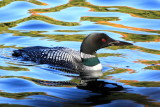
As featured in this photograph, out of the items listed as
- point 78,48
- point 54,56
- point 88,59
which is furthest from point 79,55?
point 78,48

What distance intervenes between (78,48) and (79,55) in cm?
111

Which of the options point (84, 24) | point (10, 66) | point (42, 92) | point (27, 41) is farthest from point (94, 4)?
point (42, 92)

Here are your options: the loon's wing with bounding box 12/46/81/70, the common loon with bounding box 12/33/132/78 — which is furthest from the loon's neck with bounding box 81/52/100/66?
the loon's wing with bounding box 12/46/81/70

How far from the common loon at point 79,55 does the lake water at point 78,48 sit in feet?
0.74

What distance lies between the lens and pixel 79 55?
8.30 m

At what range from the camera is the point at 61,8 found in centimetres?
1273

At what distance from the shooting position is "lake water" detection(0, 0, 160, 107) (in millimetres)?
6176

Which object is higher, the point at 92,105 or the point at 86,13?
the point at 86,13

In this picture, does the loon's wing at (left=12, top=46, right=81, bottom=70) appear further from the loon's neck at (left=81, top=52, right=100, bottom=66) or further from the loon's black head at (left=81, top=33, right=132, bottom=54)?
the loon's black head at (left=81, top=33, right=132, bottom=54)

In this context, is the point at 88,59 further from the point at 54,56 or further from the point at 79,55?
the point at 54,56

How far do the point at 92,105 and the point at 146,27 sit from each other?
547cm

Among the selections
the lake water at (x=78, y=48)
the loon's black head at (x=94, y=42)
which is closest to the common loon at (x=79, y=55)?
the loon's black head at (x=94, y=42)

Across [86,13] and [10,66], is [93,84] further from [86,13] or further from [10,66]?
[86,13]

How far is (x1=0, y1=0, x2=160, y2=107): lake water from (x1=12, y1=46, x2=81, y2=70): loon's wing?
209mm
